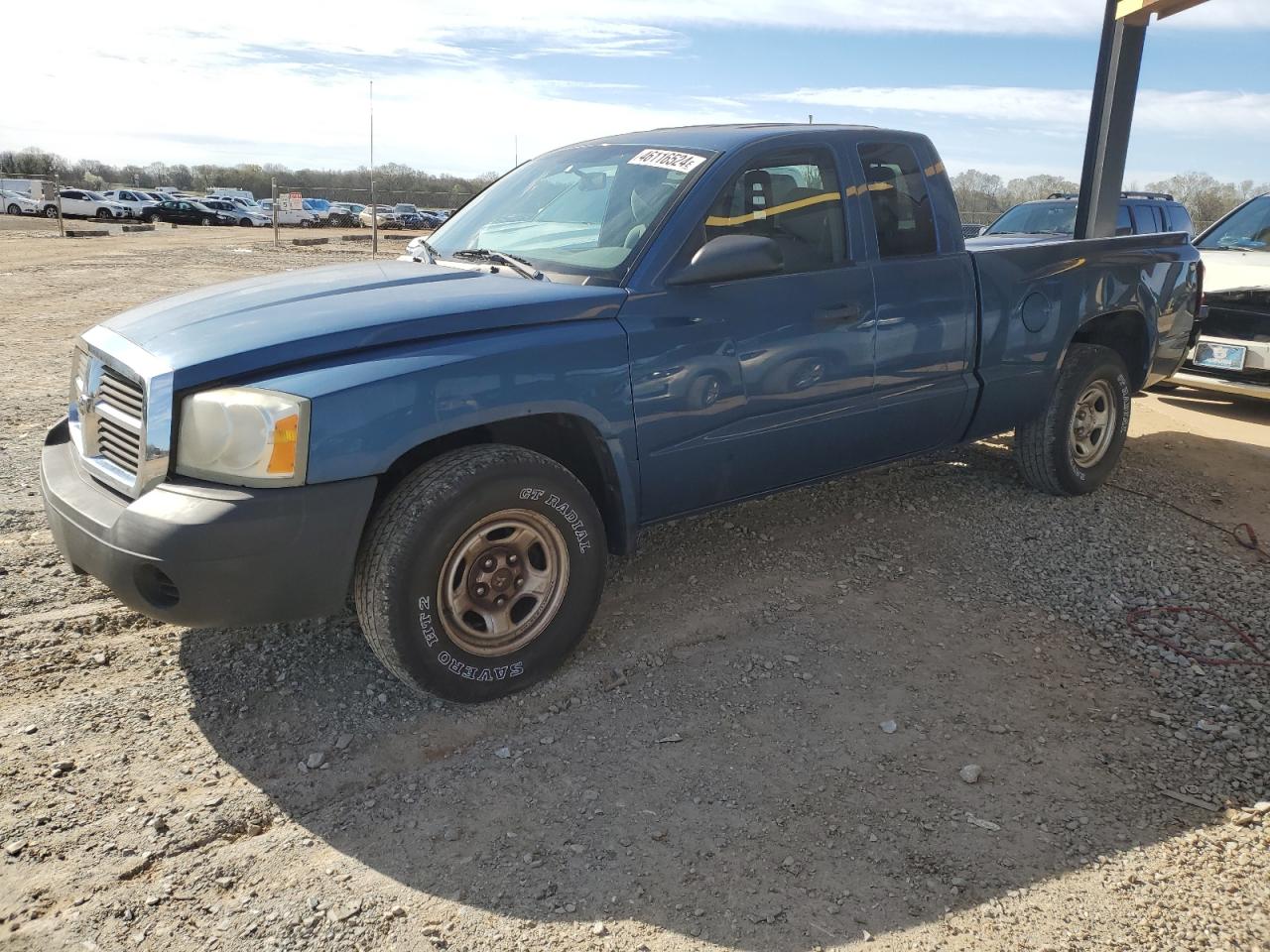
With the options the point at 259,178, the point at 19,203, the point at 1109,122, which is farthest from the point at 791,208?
the point at 259,178

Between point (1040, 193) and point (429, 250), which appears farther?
point (1040, 193)

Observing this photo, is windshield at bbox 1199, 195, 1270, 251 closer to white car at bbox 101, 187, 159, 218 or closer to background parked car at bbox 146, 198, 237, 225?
background parked car at bbox 146, 198, 237, 225

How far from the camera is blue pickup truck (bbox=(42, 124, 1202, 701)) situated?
294 centimetres

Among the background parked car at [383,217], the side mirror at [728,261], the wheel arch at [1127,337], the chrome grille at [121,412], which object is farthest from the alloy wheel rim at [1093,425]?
the background parked car at [383,217]

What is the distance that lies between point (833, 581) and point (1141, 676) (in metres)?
1.30

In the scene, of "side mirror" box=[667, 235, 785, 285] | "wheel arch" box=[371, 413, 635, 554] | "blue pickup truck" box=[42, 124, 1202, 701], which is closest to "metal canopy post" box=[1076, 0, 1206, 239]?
"blue pickup truck" box=[42, 124, 1202, 701]

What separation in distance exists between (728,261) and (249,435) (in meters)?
1.78

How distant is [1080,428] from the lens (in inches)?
227

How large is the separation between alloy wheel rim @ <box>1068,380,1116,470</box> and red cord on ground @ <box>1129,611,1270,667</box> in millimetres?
1496

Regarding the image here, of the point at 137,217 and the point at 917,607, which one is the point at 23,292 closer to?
the point at 917,607

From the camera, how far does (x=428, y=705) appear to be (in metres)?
3.42

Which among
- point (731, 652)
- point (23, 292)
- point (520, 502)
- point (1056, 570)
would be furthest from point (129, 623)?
point (23, 292)

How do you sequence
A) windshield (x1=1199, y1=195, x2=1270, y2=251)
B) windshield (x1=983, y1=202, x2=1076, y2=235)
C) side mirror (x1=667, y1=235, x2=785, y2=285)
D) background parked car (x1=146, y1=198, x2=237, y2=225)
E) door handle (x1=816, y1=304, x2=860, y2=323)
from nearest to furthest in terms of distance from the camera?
side mirror (x1=667, y1=235, x2=785, y2=285)
door handle (x1=816, y1=304, x2=860, y2=323)
windshield (x1=1199, y1=195, x2=1270, y2=251)
windshield (x1=983, y1=202, x2=1076, y2=235)
background parked car (x1=146, y1=198, x2=237, y2=225)

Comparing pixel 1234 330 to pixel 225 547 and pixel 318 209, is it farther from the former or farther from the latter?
pixel 318 209
